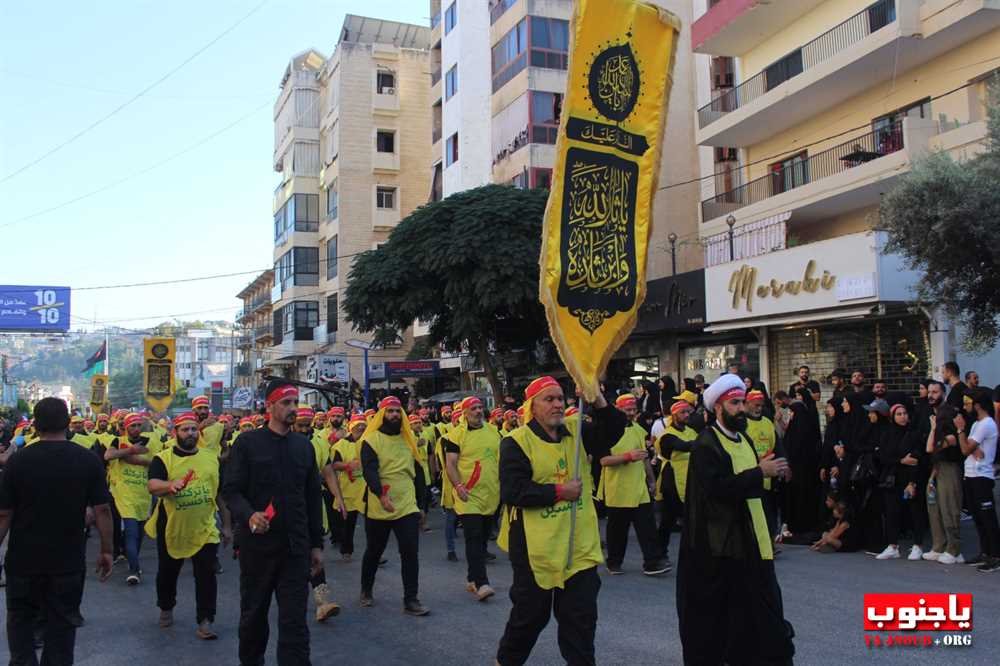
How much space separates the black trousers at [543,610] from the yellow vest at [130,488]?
20.1 feet

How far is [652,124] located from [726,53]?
2167cm

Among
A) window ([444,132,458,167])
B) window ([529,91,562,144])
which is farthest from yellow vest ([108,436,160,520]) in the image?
window ([444,132,458,167])

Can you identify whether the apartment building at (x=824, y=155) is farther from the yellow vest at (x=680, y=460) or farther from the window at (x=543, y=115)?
the yellow vest at (x=680, y=460)

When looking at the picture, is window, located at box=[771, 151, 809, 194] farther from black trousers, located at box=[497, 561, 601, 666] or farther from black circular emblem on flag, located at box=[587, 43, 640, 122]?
black trousers, located at box=[497, 561, 601, 666]

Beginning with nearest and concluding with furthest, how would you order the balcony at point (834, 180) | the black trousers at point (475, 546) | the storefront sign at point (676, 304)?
1. the black trousers at point (475, 546)
2. the balcony at point (834, 180)
3. the storefront sign at point (676, 304)

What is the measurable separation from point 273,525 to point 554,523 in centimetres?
178

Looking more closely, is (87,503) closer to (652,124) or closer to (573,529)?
(573,529)

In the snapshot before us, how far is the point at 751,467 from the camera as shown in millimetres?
5168

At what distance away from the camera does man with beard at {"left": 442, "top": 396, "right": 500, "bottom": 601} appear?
8.76 meters

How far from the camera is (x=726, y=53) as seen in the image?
25828 millimetres

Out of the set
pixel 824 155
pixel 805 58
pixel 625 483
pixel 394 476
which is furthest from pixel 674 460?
pixel 805 58

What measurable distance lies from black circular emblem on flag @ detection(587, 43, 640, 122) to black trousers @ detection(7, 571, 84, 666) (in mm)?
4279

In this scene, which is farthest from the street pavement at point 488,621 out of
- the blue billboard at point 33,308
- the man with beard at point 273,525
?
the blue billboard at point 33,308

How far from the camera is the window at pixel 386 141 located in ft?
163
